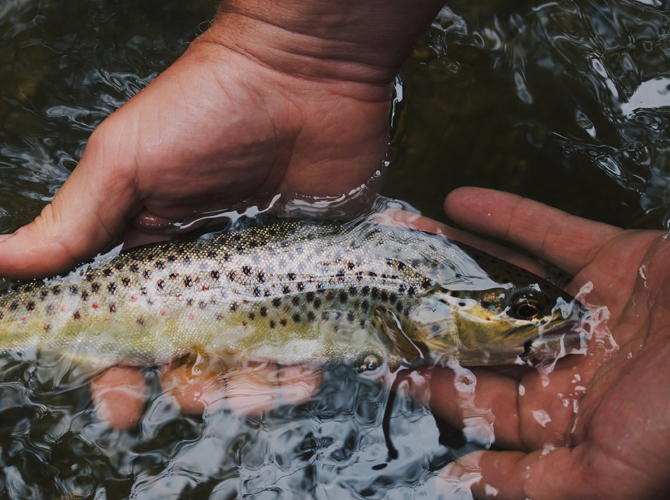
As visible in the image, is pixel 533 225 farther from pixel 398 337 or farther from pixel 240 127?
pixel 240 127

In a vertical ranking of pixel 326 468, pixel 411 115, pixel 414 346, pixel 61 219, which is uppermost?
pixel 411 115

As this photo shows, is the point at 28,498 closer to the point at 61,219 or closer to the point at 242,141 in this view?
the point at 61,219

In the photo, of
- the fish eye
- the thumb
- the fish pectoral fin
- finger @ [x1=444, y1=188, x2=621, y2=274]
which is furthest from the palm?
the fish eye

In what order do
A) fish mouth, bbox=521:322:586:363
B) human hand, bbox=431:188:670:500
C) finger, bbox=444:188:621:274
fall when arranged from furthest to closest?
finger, bbox=444:188:621:274 → fish mouth, bbox=521:322:586:363 → human hand, bbox=431:188:670:500

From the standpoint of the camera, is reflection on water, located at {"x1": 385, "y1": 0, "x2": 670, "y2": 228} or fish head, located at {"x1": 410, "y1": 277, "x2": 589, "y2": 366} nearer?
fish head, located at {"x1": 410, "y1": 277, "x2": 589, "y2": 366}

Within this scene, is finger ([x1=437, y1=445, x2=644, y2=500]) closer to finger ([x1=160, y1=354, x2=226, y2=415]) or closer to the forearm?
finger ([x1=160, y1=354, x2=226, y2=415])

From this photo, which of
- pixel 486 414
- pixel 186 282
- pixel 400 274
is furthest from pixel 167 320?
pixel 486 414

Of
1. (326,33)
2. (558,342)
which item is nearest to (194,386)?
(558,342)
